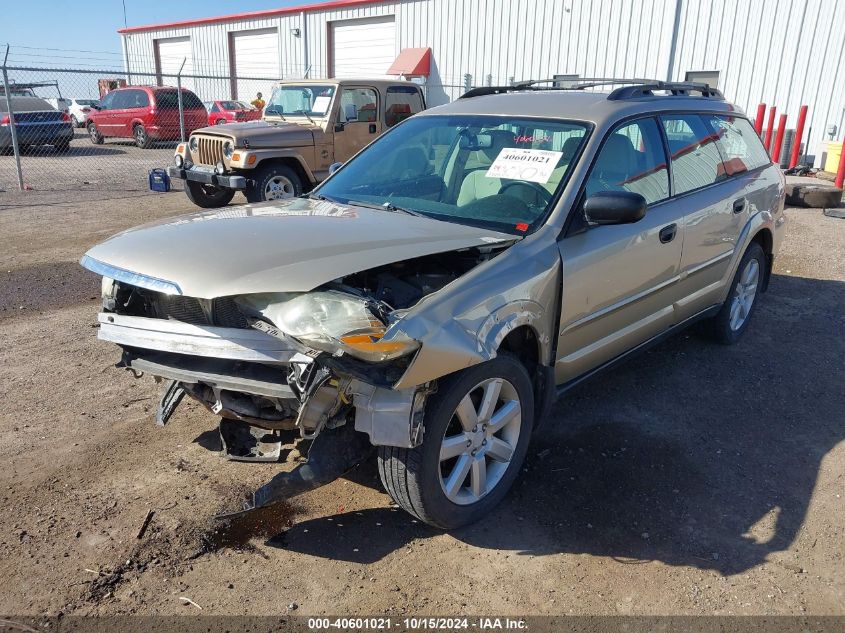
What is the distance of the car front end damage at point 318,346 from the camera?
254cm

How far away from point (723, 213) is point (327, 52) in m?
23.9

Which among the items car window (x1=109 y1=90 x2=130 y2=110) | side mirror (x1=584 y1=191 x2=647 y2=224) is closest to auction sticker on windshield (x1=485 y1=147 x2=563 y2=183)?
side mirror (x1=584 y1=191 x2=647 y2=224)

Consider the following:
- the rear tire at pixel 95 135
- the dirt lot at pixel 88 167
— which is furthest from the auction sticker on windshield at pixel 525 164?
the rear tire at pixel 95 135

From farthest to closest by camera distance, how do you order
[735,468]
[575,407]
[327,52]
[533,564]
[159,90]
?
[327,52], [159,90], [575,407], [735,468], [533,564]

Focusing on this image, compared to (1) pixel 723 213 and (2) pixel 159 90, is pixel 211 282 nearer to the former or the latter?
(1) pixel 723 213

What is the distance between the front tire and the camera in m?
2.74

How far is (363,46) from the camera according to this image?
25.0 metres

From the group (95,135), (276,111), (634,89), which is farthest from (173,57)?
→ (634,89)

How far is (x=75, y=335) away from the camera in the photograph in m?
5.30

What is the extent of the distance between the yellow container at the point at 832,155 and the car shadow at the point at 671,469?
36.1 ft

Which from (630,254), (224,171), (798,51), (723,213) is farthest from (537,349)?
(798,51)

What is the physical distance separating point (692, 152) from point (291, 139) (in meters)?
6.76

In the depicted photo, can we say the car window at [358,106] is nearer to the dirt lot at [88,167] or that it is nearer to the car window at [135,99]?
the dirt lot at [88,167]

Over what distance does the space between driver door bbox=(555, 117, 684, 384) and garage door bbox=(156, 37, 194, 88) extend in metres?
31.7
